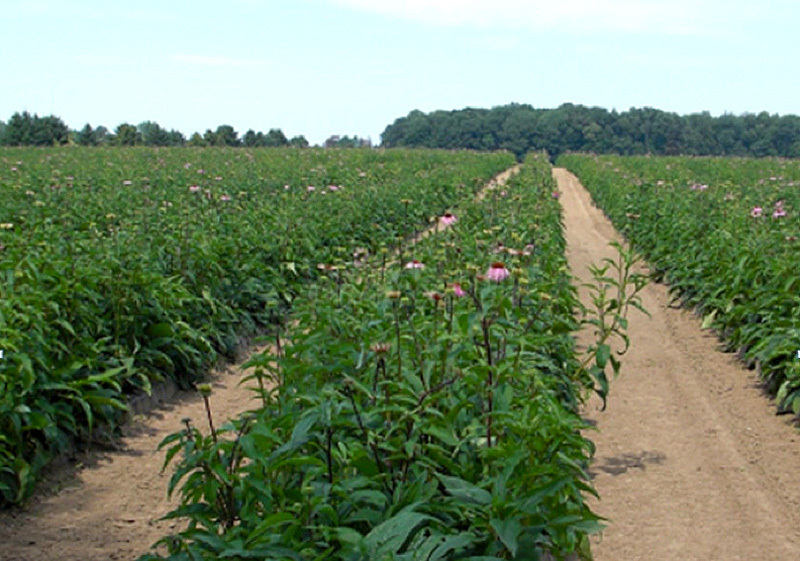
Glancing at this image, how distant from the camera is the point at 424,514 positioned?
313 cm

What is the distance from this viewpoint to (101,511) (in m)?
4.94

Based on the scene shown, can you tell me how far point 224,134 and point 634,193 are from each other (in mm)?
29869

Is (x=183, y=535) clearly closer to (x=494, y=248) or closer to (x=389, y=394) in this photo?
(x=389, y=394)

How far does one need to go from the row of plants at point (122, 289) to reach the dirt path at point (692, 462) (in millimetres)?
2064

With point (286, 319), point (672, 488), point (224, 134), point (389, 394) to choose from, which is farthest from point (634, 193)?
point (224, 134)

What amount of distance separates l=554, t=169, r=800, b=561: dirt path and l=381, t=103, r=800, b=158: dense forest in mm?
68808

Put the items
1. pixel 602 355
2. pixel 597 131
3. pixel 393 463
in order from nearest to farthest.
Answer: pixel 393 463 < pixel 602 355 < pixel 597 131

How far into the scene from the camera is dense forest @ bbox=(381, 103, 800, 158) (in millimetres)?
75250

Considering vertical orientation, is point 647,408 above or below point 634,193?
below

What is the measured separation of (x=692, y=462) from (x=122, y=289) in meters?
3.93

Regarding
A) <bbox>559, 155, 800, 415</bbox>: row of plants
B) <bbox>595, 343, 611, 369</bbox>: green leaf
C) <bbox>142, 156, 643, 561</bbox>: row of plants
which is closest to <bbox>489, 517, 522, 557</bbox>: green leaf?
<bbox>142, 156, 643, 561</bbox>: row of plants

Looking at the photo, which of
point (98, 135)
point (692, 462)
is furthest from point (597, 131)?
point (692, 462)

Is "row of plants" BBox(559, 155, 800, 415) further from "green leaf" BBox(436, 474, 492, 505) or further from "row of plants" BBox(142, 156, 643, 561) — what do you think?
"green leaf" BBox(436, 474, 492, 505)

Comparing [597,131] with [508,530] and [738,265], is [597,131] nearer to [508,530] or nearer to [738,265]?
[738,265]
